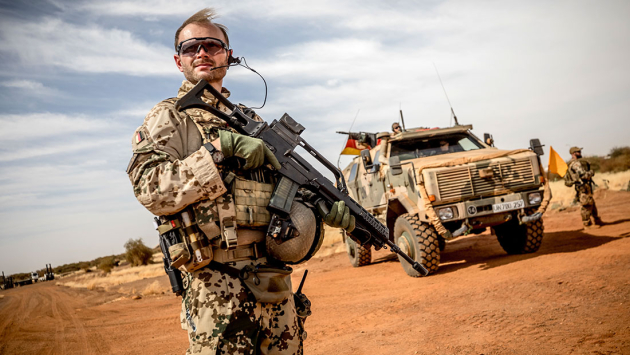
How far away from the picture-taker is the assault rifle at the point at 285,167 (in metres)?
2.02

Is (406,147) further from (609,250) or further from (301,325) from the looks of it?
(301,325)

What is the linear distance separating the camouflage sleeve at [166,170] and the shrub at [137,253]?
28.9 meters

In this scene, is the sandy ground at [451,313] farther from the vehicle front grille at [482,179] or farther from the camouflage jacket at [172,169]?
the camouflage jacket at [172,169]

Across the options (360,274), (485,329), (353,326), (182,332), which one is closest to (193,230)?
(485,329)

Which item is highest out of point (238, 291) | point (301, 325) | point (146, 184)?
point (146, 184)

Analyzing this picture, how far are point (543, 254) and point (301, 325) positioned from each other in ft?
19.5

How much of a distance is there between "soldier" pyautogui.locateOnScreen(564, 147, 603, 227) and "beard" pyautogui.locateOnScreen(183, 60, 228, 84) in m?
9.69

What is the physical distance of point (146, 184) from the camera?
178cm

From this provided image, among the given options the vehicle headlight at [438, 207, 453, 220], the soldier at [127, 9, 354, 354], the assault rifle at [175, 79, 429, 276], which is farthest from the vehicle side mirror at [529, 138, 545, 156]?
the soldier at [127, 9, 354, 354]

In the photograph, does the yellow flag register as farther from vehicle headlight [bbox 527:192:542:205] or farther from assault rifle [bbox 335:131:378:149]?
assault rifle [bbox 335:131:378:149]

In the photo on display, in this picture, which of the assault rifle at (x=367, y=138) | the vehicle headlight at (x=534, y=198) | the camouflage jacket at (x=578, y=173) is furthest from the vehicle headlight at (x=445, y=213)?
the camouflage jacket at (x=578, y=173)

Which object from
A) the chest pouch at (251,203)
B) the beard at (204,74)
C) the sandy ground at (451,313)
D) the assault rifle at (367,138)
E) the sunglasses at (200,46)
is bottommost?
the sandy ground at (451,313)

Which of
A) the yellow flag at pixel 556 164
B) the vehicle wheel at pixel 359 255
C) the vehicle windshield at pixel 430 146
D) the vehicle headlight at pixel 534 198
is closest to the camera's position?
the vehicle headlight at pixel 534 198

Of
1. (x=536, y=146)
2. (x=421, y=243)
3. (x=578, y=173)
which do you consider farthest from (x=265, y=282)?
(x=578, y=173)
